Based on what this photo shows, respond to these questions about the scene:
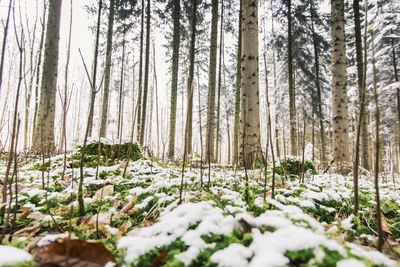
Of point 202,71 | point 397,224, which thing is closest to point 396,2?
point 202,71

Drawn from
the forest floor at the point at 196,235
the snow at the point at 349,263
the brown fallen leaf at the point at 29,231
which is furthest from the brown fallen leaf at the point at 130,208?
the snow at the point at 349,263

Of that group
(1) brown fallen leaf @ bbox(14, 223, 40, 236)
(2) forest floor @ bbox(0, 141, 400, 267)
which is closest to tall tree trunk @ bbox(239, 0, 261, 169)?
(2) forest floor @ bbox(0, 141, 400, 267)

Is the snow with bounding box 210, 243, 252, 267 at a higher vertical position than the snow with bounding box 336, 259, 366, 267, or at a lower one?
lower

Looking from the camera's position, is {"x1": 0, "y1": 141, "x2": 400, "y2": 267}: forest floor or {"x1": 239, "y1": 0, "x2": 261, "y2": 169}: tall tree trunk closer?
{"x1": 0, "y1": 141, "x2": 400, "y2": 267}: forest floor

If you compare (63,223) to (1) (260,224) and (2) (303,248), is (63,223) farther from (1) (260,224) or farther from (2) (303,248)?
(2) (303,248)

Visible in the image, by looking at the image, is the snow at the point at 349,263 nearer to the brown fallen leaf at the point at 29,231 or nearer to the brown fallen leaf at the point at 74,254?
the brown fallen leaf at the point at 74,254

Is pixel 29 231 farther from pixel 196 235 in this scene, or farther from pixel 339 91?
pixel 339 91

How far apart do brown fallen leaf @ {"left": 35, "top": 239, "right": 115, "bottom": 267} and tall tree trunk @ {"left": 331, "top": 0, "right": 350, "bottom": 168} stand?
6.39m

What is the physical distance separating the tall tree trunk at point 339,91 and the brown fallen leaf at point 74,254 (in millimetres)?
6392

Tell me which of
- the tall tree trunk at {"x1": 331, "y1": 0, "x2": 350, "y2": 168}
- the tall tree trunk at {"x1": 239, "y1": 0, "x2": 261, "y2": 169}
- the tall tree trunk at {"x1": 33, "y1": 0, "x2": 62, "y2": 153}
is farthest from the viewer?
the tall tree trunk at {"x1": 33, "y1": 0, "x2": 62, "y2": 153}

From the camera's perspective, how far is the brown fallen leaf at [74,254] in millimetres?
1042

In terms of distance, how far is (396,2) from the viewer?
1270cm

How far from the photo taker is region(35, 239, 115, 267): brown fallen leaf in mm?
1042

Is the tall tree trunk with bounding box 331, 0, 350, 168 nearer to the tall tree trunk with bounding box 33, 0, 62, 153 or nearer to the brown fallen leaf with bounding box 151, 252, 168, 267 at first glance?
the brown fallen leaf with bounding box 151, 252, 168, 267
